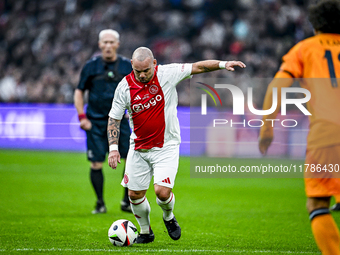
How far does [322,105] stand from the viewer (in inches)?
137

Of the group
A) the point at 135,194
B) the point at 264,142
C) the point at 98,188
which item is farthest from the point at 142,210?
the point at 98,188

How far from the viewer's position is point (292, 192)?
9.49 m

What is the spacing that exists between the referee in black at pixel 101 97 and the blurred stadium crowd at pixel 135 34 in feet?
28.3

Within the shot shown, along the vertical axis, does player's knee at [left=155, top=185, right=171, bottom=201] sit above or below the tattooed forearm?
below

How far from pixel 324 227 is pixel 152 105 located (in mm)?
2254

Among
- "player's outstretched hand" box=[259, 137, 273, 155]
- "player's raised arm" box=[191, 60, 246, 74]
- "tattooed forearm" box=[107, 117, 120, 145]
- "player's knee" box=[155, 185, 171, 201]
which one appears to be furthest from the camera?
"tattooed forearm" box=[107, 117, 120, 145]

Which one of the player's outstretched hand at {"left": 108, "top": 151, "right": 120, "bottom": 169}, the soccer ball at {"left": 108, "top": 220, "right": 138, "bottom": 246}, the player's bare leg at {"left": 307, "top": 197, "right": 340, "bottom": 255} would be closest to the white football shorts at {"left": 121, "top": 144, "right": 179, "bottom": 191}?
the player's outstretched hand at {"left": 108, "top": 151, "right": 120, "bottom": 169}

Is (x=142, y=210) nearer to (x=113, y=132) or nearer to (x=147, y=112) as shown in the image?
(x=113, y=132)

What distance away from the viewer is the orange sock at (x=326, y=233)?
3.41 meters

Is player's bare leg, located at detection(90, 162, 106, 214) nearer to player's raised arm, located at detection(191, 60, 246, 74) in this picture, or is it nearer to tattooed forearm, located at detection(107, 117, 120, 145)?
tattooed forearm, located at detection(107, 117, 120, 145)

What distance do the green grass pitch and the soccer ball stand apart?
0.27ft

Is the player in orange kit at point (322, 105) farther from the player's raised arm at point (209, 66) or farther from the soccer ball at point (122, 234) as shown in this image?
the soccer ball at point (122, 234)

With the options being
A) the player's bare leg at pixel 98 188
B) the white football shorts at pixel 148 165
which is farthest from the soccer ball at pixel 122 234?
the player's bare leg at pixel 98 188

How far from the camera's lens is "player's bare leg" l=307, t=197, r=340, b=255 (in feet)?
11.2
